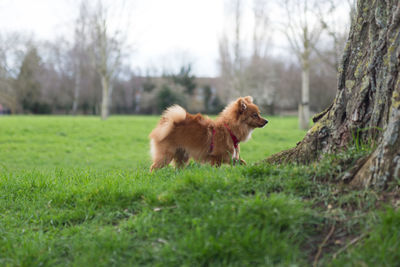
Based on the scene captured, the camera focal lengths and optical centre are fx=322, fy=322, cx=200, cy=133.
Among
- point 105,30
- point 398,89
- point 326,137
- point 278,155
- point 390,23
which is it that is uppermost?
point 105,30

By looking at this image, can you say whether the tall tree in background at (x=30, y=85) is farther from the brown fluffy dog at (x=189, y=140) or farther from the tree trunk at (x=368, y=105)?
the tree trunk at (x=368, y=105)

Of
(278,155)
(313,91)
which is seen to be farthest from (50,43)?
(278,155)

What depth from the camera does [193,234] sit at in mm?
2551

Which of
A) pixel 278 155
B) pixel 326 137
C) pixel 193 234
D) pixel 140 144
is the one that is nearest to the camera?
pixel 193 234

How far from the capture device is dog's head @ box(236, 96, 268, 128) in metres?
5.80

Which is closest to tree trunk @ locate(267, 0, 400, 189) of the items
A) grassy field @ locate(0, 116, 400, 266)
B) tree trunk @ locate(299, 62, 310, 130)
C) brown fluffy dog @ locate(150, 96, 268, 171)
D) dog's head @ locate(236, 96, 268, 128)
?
grassy field @ locate(0, 116, 400, 266)

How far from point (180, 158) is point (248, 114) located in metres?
1.48

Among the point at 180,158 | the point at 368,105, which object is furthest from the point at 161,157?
the point at 368,105

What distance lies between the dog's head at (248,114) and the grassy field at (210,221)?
218cm

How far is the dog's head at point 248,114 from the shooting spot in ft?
19.0

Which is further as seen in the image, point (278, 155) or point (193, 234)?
point (278, 155)

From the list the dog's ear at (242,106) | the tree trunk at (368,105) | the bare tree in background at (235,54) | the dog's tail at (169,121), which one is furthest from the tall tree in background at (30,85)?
the tree trunk at (368,105)

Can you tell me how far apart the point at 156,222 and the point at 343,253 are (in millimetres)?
1514

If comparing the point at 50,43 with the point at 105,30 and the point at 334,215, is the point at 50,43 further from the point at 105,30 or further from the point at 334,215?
the point at 334,215
